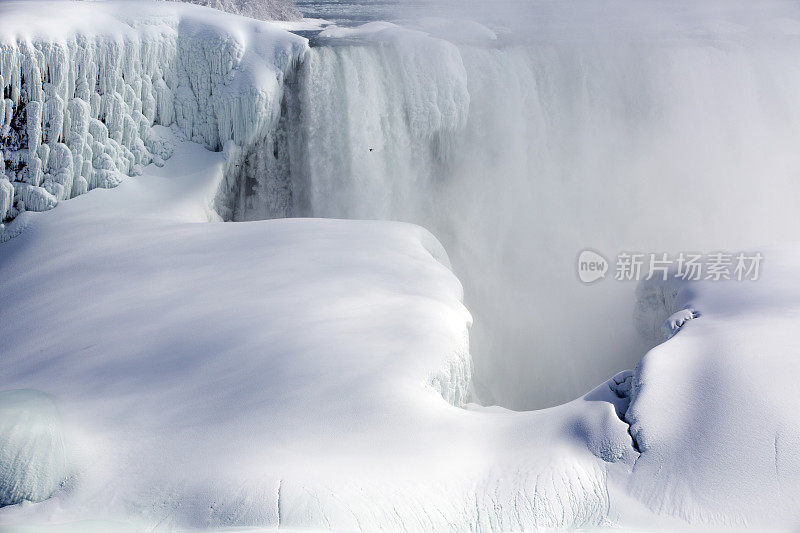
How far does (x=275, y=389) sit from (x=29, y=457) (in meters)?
1.37

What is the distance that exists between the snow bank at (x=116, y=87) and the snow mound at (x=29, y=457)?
4.29m

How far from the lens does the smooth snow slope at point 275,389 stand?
3.65 m

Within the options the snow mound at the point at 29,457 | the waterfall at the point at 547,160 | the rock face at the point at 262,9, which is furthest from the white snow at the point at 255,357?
the rock face at the point at 262,9

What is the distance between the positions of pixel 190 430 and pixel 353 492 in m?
1.10

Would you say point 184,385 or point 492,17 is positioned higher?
point 492,17

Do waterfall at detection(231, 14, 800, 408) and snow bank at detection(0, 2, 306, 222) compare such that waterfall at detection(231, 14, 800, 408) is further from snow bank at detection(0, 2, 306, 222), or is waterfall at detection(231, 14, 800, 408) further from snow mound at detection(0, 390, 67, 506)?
snow mound at detection(0, 390, 67, 506)

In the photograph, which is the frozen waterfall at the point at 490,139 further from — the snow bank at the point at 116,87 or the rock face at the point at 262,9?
the rock face at the point at 262,9

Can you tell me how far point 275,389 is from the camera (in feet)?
14.7

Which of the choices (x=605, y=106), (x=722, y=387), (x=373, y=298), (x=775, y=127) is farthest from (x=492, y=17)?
(x=722, y=387)

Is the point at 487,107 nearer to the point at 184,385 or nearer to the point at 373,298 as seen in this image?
the point at 373,298

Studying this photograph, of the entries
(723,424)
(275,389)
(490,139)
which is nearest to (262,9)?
(490,139)

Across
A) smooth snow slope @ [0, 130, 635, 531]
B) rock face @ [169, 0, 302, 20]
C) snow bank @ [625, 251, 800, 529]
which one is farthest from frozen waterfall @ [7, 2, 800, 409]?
snow bank @ [625, 251, 800, 529]

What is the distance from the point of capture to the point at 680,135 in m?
12.3

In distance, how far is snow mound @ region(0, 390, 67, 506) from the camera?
3.66m
